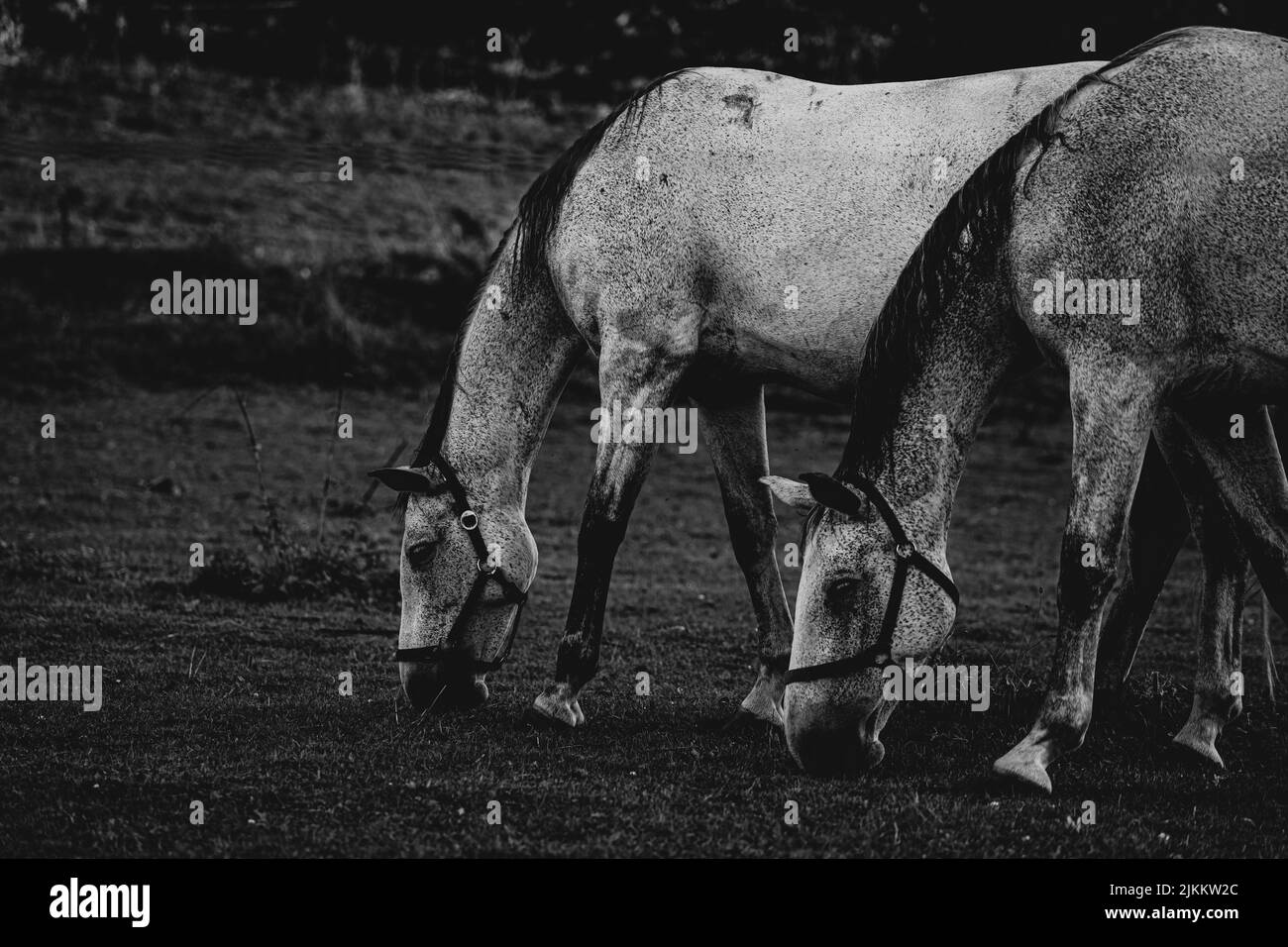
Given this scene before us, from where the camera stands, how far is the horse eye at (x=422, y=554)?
7.29 meters

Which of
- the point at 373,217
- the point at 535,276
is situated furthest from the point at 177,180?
the point at 535,276

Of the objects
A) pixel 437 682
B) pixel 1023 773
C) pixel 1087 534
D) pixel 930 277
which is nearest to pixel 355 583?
pixel 437 682

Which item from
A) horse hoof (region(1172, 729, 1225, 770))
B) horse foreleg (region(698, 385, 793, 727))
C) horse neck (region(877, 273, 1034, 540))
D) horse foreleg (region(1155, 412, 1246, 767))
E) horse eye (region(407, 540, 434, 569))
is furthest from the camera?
horse foreleg (region(698, 385, 793, 727))

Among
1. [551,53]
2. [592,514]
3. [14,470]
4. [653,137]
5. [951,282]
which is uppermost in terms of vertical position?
[551,53]

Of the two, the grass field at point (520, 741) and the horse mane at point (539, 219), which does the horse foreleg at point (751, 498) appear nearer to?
the grass field at point (520, 741)

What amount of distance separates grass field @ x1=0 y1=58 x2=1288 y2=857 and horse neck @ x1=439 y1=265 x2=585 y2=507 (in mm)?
1276

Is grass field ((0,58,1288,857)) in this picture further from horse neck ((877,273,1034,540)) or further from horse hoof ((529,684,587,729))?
horse neck ((877,273,1034,540))

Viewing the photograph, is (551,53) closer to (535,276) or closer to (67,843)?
(535,276)

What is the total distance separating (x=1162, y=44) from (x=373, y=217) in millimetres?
18785

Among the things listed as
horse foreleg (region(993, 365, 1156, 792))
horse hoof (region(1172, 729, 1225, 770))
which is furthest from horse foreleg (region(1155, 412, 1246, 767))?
horse foreleg (region(993, 365, 1156, 792))

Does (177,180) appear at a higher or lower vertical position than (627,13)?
lower

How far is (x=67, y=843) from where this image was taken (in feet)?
17.0

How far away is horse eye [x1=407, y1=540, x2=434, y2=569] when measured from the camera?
7.29 m
